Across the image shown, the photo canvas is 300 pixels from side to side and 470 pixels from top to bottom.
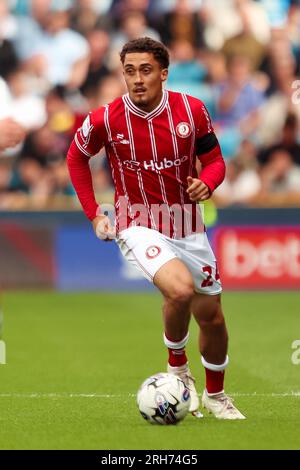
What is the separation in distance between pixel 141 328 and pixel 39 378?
3.33 m

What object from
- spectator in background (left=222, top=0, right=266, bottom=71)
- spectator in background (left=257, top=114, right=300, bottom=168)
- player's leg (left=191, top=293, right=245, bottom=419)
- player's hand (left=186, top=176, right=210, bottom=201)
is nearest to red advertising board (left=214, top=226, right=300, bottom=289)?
spectator in background (left=257, top=114, right=300, bottom=168)

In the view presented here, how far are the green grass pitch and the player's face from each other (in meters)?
2.03

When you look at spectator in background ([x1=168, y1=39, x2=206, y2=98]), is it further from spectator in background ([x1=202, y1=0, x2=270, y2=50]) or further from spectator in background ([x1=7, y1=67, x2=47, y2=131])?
spectator in background ([x1=7, y1=67, x2=47, y2=131])

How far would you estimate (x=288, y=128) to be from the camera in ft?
53.7

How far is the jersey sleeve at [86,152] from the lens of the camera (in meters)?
7.33

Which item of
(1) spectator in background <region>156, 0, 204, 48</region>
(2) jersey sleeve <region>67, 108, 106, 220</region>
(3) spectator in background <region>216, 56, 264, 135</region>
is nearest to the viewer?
(2) jersey sleeve <region>67, 108, 106, 220</region>

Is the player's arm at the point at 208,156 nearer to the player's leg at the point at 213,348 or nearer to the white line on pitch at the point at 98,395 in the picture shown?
the player's leg at the point at 213,348

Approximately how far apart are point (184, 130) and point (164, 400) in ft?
5.73

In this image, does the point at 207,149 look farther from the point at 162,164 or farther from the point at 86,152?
the point at 86,152

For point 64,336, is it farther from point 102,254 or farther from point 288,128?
point 288,128

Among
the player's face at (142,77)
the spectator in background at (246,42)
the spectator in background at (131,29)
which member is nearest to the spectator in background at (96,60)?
the spectator in background at (131,29)

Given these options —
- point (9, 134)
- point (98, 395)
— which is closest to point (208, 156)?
point (9, 134)

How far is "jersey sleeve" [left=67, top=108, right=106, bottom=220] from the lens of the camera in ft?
24.0
